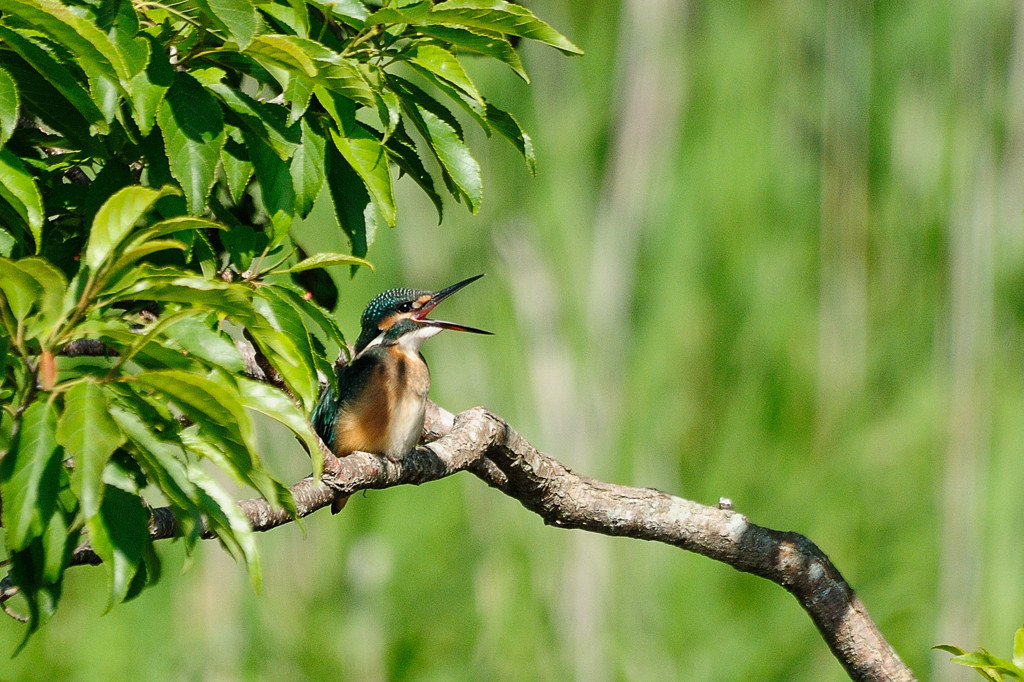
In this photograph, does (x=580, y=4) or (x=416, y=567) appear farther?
(x=580, y=4)

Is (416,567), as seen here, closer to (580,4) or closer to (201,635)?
(201,635)

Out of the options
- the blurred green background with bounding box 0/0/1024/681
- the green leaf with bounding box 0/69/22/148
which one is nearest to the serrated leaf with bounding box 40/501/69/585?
the green leaf with bounding box 0/69/22/148

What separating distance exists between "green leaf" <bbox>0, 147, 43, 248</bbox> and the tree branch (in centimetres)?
71

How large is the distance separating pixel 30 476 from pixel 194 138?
0.40 m

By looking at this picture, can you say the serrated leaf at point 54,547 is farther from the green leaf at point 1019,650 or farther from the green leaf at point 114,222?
the green leaf at point 1019,650

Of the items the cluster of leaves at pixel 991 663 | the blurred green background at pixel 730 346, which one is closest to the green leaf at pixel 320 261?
the cluster of leaves at pixel 991 663

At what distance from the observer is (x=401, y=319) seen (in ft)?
8.93

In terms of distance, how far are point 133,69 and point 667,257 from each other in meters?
3.02

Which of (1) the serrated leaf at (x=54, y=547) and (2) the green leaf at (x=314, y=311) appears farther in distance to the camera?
(2) the green leaf at (x=314, y=311)

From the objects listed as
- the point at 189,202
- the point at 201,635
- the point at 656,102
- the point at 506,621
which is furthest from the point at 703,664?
the point at 189,202

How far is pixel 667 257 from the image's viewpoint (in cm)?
384

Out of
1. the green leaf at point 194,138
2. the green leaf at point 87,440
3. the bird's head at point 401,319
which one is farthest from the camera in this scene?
the bird's head at point 401,319

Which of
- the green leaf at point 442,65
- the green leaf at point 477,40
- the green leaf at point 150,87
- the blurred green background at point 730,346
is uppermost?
the green leaf at point 477,40

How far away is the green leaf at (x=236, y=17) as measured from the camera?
38.0 inches
